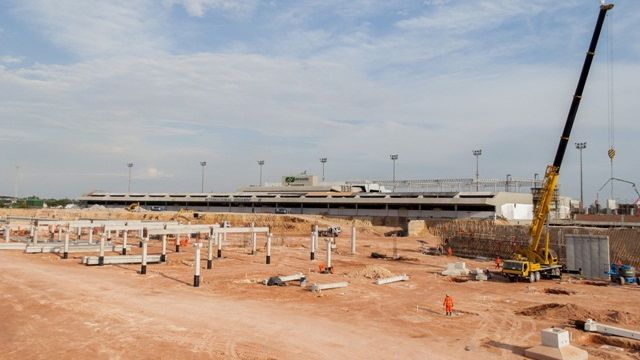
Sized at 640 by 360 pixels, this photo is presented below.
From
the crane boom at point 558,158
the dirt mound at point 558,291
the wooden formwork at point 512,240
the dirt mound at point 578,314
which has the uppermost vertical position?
the crane boom at point 558,158

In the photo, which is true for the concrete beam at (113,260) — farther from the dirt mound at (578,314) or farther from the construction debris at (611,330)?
the construction debris at (611,330)

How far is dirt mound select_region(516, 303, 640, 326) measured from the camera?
18.6 metres

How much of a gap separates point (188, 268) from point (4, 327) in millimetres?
15422

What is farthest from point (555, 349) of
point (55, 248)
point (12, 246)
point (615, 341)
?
point (12, 246)

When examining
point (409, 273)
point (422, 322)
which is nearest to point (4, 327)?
point (422, 322)

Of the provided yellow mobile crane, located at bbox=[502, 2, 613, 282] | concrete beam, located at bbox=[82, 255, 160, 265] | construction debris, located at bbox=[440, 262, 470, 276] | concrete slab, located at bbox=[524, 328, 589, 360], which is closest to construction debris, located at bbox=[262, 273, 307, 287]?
concrete beam, located at bbox=[82, 255, 160, 265]

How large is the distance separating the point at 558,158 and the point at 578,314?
50.2 ft

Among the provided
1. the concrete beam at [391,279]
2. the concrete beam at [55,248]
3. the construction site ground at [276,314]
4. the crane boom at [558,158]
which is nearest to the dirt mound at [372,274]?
the construction site ground at [276,314]

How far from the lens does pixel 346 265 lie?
34875 millimetres

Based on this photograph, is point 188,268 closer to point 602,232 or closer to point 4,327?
point 4,327

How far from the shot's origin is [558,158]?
31.8 meters

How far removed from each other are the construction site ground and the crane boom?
10.4 ft

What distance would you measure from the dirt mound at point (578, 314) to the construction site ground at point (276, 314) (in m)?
0.04

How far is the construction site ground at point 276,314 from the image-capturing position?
13.9 meters
